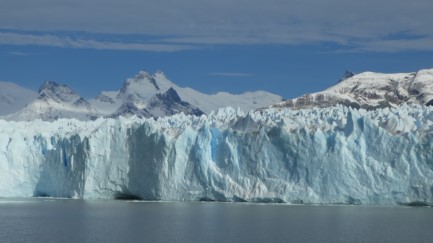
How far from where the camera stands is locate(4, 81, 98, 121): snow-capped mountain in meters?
178

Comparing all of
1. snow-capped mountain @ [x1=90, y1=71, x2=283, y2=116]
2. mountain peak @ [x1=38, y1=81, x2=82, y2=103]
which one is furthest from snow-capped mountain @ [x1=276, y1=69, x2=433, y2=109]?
mountain peak @ [x1=38, y1=81, x2=82, y2=103]

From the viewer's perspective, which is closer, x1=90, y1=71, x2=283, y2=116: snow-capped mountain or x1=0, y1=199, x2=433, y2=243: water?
x1=0, y1=199, x2=433, y2=243: water

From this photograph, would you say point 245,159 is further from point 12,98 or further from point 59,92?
point 59,92

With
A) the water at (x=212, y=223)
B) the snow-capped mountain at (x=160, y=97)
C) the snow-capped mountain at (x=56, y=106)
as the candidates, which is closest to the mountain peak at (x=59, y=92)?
the snow-capped mountain at (x=56, y=106)

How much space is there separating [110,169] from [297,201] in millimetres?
10825

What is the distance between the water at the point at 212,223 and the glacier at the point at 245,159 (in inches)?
38.1

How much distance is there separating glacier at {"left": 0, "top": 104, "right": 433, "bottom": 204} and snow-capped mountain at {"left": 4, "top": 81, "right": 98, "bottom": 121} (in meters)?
125

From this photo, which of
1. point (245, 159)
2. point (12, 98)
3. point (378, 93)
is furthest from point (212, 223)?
point (12, 98)

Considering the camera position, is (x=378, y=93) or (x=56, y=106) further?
(x=56, y=106)

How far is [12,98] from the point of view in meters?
190

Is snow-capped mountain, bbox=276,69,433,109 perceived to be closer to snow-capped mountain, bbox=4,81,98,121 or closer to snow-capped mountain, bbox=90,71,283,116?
snow-capped mountain, bbox=90,71,283,116

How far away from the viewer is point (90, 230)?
99.8 feet

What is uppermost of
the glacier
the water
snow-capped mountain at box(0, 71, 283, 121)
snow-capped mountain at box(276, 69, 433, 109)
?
snow-capped mountain at box(0, 71, 283, 121)

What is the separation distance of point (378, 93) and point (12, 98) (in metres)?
121
